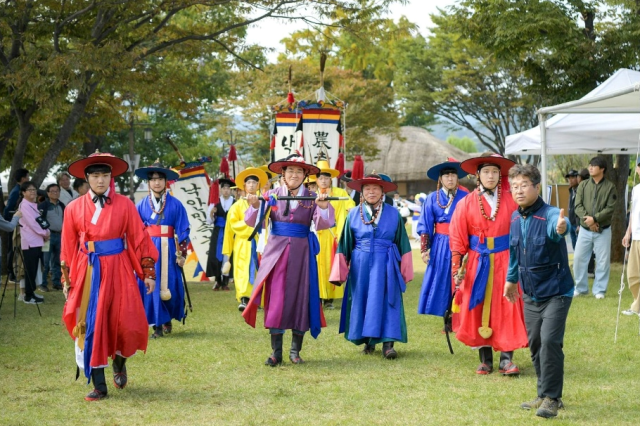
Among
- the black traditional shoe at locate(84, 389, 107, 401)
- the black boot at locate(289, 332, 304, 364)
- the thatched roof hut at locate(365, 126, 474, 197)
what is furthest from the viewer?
the thatched roof hut at locate(365, 126, 474, 197)

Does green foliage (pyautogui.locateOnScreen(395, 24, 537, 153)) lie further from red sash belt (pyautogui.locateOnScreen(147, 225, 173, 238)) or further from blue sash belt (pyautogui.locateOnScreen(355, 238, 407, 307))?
blue sash belt (pyautogui.locateOnScreen(355, 238, 407, 307))

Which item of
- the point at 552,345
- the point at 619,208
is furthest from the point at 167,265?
the point at 619,208

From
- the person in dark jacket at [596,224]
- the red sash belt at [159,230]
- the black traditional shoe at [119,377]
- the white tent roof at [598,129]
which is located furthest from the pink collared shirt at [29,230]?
the person in dark jacket at [596,224]

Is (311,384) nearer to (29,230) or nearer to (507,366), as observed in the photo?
(507,366)

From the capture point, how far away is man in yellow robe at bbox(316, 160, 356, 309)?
1187 cm

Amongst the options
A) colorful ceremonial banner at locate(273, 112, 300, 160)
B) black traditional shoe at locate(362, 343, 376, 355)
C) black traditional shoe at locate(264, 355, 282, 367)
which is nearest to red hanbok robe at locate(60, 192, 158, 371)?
black traditional shoe at locate(264, 355, 282, 367)

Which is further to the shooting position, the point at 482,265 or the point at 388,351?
the point at 388,351

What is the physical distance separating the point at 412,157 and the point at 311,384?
160 ft

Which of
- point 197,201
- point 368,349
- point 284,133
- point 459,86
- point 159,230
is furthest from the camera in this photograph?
point 459,86

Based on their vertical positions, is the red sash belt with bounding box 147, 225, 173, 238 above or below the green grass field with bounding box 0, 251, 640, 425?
above

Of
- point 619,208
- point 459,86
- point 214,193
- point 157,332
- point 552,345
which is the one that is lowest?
point 157,332

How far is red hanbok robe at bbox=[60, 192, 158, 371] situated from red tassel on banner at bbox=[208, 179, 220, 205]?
27.4ft

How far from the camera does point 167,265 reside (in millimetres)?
9469

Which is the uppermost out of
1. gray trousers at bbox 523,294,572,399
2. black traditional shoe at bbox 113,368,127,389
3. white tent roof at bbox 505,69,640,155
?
white tent roof at bbox 505,69,640,155
